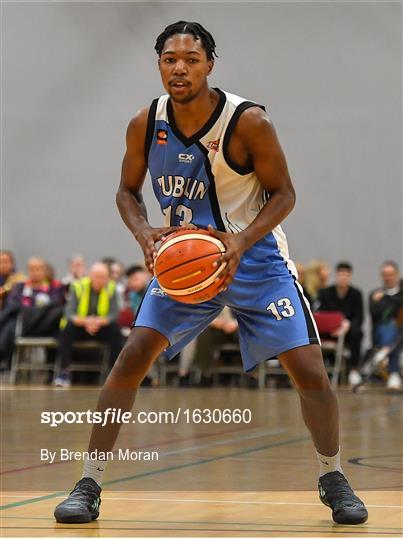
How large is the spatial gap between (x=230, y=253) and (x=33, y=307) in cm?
914

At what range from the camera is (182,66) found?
3.85 m

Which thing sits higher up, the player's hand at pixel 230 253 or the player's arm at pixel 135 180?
the player's arm at pixel 135 180

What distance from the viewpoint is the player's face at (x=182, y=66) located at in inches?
152

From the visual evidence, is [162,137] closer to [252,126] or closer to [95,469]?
[252,126]

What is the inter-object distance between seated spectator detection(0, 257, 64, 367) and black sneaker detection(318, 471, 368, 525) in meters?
8.85

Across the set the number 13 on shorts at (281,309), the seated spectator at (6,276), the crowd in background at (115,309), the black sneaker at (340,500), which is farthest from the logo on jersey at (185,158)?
the seated spectator at (6,276)

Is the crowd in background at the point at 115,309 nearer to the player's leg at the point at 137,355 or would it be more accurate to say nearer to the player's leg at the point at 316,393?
the player's leg at the point at 316,393

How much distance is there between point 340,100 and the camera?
14.5m

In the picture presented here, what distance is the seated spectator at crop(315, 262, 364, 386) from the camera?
41.0 feet

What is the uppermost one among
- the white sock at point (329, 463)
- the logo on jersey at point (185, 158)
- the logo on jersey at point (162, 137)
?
the logo on jersey at point (162, 137)

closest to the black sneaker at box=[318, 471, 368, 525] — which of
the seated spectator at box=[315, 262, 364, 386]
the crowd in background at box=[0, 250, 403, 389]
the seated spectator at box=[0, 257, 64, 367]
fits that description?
the crowd in background at box=[0, 250, 403, 389]

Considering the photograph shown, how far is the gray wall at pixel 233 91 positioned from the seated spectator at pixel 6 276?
895 millimetres

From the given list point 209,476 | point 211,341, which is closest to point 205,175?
point 209,476

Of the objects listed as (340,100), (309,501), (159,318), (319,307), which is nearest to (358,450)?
(309,501)
